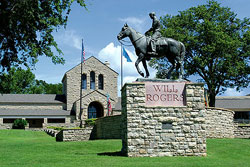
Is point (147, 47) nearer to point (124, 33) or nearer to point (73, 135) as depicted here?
point (124, 33)

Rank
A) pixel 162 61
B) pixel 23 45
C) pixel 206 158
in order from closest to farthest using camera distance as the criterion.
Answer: pixel 206 158, pixel 23 45, pixel 162 61

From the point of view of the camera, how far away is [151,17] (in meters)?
13.1

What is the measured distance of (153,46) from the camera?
1256 cm

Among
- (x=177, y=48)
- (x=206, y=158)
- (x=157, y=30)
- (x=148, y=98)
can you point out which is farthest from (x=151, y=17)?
(x=206, y=158)

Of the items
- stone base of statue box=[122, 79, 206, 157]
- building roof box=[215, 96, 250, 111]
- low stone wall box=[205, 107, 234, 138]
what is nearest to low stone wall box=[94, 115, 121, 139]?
low stone wall box=[205, 107, 234, 138]

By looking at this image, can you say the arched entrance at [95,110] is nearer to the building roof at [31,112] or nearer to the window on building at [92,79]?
the window on building at [92,79]

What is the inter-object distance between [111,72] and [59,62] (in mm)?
34993

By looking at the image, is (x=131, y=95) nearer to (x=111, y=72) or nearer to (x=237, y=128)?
(x=237, y=128)

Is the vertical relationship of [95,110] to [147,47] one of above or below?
below

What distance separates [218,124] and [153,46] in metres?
11.4

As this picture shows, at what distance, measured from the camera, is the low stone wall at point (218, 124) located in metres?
21.1

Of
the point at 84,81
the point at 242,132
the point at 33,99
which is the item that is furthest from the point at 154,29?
the point at 33,99

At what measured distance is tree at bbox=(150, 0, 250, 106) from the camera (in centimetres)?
3372

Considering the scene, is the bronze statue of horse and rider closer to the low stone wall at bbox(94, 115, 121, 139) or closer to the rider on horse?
the rider on horse
